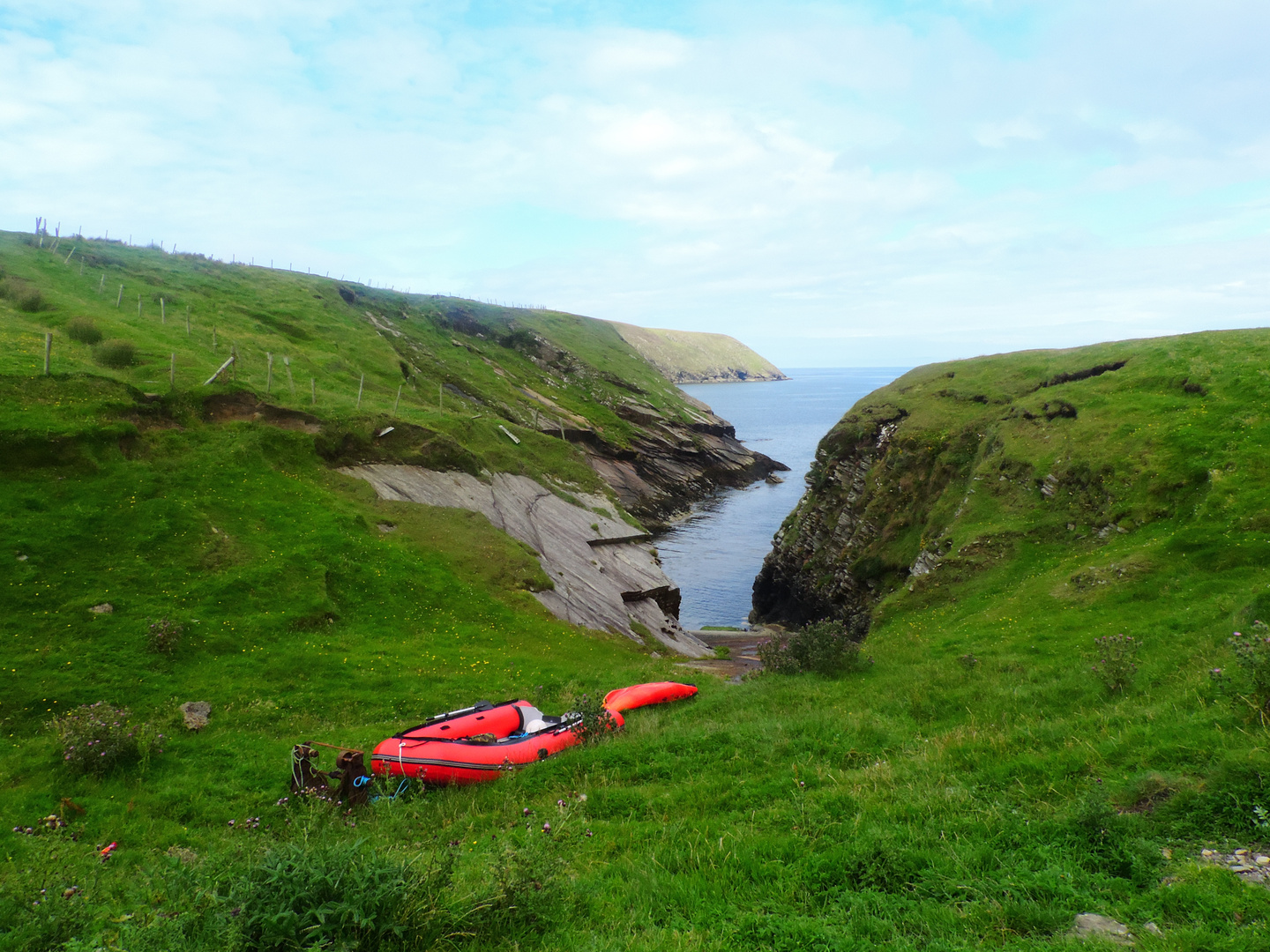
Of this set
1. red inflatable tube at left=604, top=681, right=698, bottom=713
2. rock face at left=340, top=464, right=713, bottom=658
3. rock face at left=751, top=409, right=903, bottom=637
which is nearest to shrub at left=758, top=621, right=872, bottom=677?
red inflatable tube at left=604, top=681, right=698, bottom=713

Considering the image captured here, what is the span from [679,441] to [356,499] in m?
84.6

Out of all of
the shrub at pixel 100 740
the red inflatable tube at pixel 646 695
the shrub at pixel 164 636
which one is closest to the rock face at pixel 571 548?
the red inflatable tube at pixel 646 695

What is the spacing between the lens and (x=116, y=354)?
36.8 m

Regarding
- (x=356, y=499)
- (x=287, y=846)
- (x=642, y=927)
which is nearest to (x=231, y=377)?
(x=356, y=499)

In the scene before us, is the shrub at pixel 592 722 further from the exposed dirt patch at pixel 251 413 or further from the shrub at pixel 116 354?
the shrub at pixel 116 354

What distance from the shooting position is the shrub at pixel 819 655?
67.7 feet

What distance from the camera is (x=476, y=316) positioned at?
13875 cm

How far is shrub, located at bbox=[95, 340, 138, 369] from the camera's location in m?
36.6

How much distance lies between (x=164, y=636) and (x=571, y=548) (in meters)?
24.0

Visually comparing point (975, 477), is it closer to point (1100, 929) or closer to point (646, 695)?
point (646, 695)

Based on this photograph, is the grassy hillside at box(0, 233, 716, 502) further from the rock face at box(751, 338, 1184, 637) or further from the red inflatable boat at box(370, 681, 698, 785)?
the red inflatable boat at box(370, 681, 698, 785)

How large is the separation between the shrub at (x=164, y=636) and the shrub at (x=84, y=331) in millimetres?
29218

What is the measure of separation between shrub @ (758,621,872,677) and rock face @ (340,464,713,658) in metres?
13.8

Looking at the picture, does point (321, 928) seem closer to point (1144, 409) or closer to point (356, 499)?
point (356, 499)
